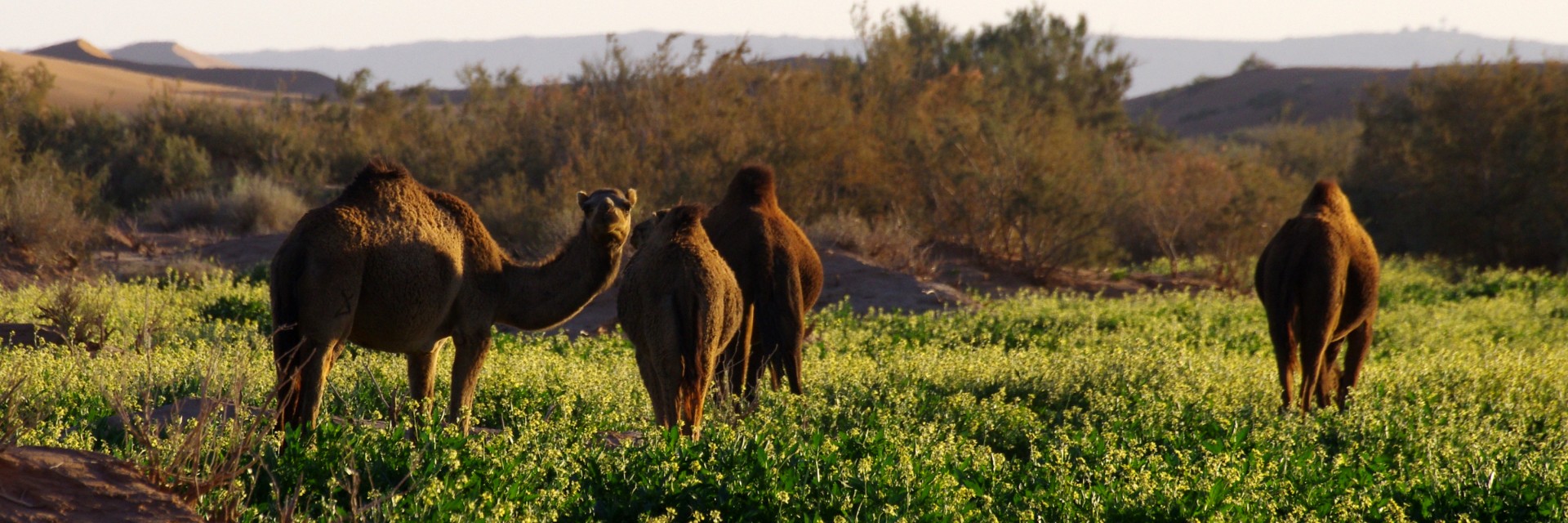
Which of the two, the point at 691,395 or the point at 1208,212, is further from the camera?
the point at 1208,212

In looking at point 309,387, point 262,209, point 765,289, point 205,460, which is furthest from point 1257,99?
point 205,460

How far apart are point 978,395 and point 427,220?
453 cm

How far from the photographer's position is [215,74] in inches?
3836

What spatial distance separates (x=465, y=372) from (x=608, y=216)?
1071mm

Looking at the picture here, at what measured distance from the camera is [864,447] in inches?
261

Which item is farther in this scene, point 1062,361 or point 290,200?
point 290,200

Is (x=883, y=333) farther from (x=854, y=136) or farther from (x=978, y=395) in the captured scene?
(x=854, y=136)

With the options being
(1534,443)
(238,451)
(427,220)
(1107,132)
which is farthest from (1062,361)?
(1107,132)

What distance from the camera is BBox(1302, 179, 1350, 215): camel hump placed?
33.1 feet

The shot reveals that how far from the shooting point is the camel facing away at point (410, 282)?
6281 mm

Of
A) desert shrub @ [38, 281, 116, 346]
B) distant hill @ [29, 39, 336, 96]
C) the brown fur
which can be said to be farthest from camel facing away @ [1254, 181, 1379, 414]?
distant hill @ [29, 39, 336, 96]

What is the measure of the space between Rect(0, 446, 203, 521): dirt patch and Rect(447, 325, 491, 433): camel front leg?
2019mm

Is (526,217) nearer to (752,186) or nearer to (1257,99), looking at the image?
(752,186)

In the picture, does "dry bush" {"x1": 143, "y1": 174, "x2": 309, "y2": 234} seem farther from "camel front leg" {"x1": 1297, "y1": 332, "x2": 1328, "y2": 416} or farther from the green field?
"camel front leg" {"x1": 1297, "y1": 332, "x2": 1328, "y2": 416}
